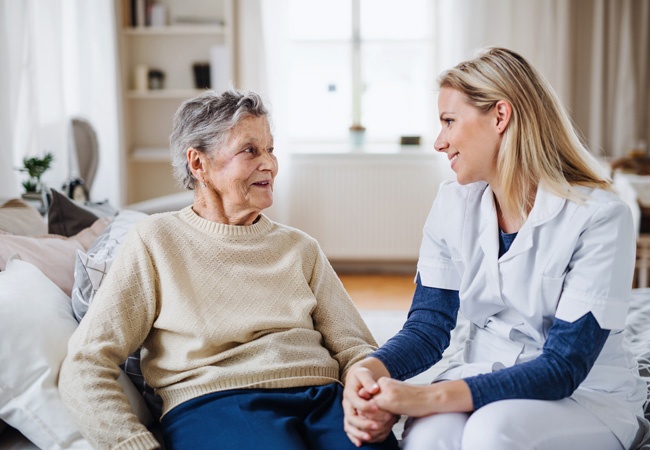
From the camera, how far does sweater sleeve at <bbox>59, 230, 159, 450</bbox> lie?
1393 mm

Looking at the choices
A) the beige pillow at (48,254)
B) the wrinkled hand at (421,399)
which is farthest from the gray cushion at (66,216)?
the wrinkled hand at (421,399)

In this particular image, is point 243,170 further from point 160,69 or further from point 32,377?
point 160,69

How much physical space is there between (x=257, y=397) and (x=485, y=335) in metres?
0.48

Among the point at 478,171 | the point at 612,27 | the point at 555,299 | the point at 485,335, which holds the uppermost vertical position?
the point at 612,27

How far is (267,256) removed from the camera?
1663 millimetres

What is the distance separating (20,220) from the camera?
2.07 m

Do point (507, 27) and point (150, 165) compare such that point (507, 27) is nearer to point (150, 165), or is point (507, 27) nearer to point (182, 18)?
point (182, 18)

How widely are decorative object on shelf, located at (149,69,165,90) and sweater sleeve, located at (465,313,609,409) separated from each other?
414 cm

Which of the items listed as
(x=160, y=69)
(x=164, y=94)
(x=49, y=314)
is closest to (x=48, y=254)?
(x=49, y=314)

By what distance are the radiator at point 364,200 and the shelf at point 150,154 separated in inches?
32.7

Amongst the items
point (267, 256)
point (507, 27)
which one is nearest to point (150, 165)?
point (507, 27)

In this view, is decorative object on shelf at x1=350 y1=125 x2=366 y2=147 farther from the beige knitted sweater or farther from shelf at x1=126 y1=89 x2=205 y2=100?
the beige knitted sweater

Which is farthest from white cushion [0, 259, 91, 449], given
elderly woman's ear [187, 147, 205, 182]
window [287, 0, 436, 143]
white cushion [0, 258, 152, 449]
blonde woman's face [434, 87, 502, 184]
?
window [287, 0, 436, 143]

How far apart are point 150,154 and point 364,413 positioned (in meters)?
3.99
